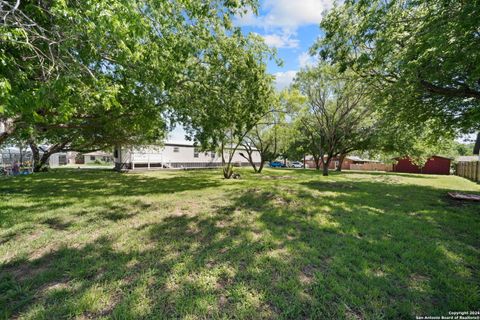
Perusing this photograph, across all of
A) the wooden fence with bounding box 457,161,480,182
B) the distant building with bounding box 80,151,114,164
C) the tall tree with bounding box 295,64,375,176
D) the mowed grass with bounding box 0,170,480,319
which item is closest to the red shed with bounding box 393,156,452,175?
the wooden fence with bounding box 457,161,480,182

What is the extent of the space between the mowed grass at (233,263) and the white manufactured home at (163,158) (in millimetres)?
15852

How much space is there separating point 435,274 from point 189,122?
10012 mm

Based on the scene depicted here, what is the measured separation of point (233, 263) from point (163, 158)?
2368 centimetres

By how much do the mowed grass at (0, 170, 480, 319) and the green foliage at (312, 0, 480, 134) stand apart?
4066mm

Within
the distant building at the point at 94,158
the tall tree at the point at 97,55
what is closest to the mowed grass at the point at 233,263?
the tall tree at the point at 97,55

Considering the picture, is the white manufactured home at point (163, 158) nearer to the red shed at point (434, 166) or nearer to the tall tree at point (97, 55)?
the tall tree at point (97, 55)

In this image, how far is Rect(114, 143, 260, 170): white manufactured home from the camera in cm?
2202

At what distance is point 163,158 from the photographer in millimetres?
24703

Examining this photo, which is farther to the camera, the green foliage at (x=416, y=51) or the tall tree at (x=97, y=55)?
the green foliage at (x=416, y=51)

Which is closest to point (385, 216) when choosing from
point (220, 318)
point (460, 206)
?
point (460, 206)

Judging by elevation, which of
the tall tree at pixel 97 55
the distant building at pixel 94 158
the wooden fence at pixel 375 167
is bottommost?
the wooden fence at pixel 375 167

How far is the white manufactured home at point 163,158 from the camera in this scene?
22016 mm

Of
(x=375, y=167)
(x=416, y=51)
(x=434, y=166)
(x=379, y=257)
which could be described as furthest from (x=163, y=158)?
(x=434, y=166)

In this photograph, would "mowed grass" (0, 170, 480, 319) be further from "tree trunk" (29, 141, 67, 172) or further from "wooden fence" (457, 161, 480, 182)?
"wooden fence" (457, 161, 480, 182)
